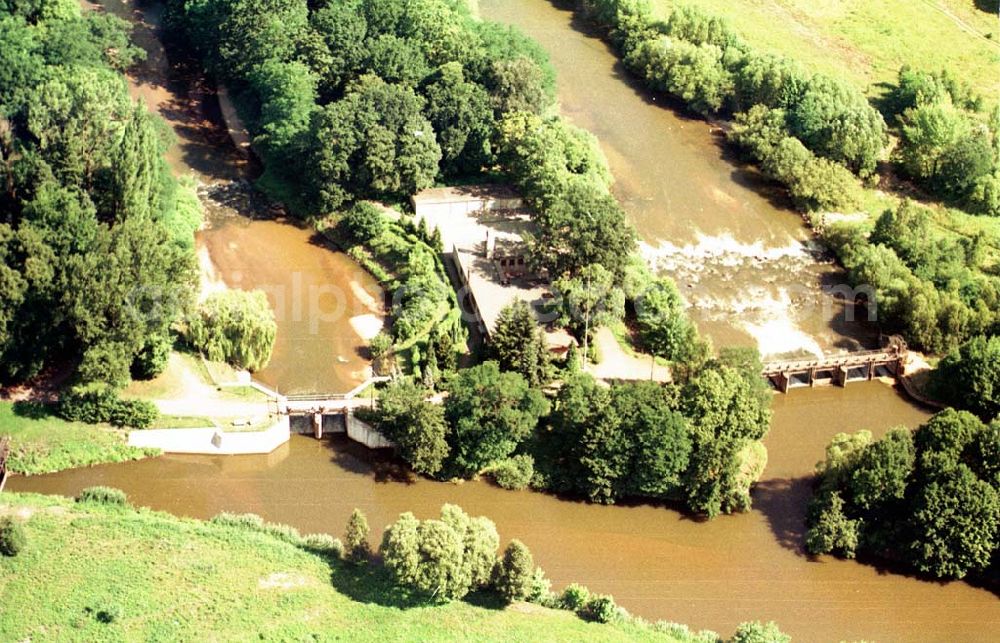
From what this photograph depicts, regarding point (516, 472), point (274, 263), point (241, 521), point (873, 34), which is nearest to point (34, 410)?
point (241, 521)

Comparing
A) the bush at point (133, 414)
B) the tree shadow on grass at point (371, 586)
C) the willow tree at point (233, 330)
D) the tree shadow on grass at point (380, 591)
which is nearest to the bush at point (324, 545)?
the tree shadow on grass at point (371, 586)

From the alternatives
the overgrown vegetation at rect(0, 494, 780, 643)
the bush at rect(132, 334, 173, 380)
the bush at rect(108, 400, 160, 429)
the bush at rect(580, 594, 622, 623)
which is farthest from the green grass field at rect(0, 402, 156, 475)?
the bush at rect(580, 594, 622, 623)

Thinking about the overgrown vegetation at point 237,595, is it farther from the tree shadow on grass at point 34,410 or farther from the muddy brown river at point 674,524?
the tree shadow on grass at point 34,410

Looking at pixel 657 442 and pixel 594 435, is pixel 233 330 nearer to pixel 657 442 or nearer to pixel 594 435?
pixel 594 435

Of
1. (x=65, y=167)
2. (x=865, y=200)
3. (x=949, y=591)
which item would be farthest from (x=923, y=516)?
(x=65, y=167)

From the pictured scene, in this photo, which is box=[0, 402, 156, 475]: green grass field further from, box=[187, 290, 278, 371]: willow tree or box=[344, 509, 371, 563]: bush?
box=[344, 509, 371, 563]: bush

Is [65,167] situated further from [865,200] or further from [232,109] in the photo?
[865,200]
